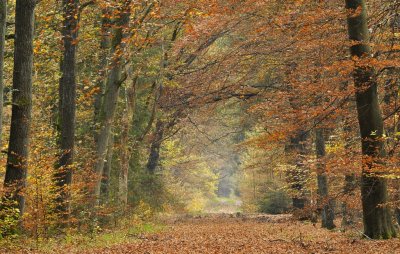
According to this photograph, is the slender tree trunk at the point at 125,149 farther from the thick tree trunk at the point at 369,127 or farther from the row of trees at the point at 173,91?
the thick tree trunk at the point at 369,127

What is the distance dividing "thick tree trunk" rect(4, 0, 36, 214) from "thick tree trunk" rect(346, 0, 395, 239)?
7661mm

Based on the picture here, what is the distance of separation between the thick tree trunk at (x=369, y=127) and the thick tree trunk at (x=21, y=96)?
7.66 metres

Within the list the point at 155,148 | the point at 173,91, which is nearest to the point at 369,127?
the point at 173,91

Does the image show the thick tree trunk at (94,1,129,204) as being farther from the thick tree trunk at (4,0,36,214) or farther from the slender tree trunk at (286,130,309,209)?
the slender tree trunk at (286,130,309,209)

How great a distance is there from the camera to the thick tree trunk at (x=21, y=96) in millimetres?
12781

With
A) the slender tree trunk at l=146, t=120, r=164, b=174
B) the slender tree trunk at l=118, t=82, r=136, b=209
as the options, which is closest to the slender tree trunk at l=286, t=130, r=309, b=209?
the slender tree trunk at l=118, t=82, r=136, b=209

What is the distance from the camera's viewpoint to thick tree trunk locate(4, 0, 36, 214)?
12.8 m

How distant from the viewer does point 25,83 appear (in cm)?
1297

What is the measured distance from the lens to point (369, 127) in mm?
13383

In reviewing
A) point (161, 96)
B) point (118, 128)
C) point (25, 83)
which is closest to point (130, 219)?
point (118, 128)

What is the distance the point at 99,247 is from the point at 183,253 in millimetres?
2373

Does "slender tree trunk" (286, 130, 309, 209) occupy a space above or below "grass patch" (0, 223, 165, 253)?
above

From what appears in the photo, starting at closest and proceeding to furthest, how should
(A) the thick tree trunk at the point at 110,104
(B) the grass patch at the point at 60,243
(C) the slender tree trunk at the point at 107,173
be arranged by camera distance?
(B) the grass patch at the point at 60,243
(A) the thick tree trunk at the point at 110,104
(C) the slender tree trunk at the point at 107,173

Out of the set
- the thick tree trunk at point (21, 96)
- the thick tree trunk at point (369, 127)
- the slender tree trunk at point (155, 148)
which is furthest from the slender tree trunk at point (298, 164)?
the thick tree trunk at point (21, 96)
